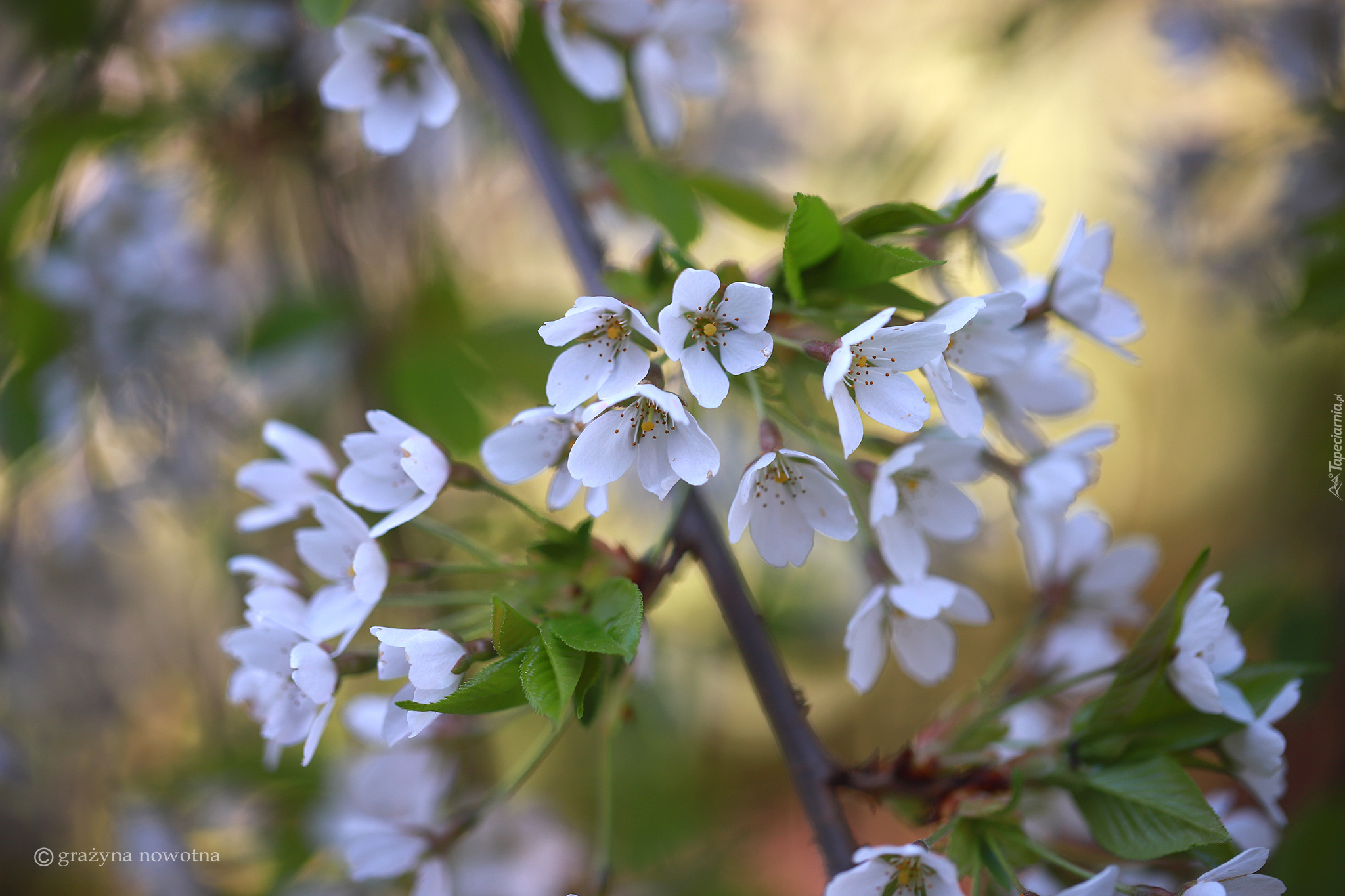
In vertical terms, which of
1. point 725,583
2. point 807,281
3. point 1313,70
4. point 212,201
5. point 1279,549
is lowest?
point 212,201

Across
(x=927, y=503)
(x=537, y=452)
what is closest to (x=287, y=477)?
(x=537, y=452)

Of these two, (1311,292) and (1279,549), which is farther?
(1279,549)

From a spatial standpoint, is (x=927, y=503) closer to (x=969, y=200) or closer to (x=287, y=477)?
(x=969, y=200)

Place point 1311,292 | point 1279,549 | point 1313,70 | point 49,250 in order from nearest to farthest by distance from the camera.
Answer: point 1311,292
point 49,250
point 1313,70
point 1279,549

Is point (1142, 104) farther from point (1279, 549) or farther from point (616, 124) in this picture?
point (616, 124)

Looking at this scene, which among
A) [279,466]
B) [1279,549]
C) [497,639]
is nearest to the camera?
[497,639]

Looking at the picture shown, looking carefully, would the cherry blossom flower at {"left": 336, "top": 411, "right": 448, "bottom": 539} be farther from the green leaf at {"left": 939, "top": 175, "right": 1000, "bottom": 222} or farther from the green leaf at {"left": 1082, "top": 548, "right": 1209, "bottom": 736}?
the green leaf at {"left": 1082, "top": 548, "right": 1209, "bottom": 736}

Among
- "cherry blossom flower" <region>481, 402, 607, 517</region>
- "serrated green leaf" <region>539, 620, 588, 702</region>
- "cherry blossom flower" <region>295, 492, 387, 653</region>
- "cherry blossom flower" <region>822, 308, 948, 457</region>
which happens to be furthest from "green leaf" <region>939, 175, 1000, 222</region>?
"cherry blossom flower" <region>295, 492, 387, 653</region>

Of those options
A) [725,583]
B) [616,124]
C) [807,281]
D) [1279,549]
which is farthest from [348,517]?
[1279,549]
